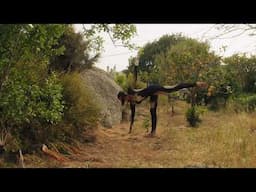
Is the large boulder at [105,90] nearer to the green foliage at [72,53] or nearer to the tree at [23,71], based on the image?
the green foliage at [72,53]

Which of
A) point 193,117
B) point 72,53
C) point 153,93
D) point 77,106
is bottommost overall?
point 193,117

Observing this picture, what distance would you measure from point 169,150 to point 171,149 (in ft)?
0.28

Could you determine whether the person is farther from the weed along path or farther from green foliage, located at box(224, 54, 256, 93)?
green foliage, located at box(224, 54, 256, 93)

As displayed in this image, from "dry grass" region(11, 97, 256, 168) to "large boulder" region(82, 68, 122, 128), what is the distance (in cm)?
179

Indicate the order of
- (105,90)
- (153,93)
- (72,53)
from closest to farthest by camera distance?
(153,93) → (72,53) → (105,90)

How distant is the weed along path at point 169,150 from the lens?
6.31 meters

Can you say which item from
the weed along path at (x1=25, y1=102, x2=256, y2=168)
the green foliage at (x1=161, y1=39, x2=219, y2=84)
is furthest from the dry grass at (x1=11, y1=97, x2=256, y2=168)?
the green foliage at (x1=161, y1=39, x2=219, y2=84)

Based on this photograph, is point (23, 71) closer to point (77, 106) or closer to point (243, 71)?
point (77, 106)

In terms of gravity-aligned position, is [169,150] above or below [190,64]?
below

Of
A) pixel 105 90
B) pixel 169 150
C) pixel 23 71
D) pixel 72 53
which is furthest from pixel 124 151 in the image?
pixel 105 90

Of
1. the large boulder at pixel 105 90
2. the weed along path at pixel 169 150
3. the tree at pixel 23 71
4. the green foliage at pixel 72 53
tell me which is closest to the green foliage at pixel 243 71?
the large boulder at pixel 105 90

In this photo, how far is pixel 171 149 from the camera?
8258mm

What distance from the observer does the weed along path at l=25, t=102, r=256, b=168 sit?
631cm
